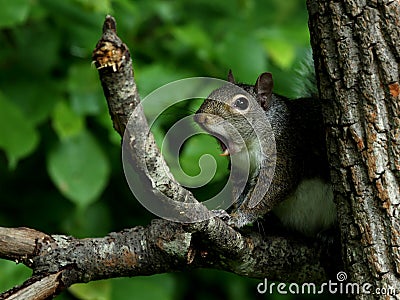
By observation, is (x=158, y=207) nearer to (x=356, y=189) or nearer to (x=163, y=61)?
(x=356, y=189)

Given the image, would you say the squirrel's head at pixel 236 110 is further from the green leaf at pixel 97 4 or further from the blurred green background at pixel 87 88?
the green leaf at pixel 97 4

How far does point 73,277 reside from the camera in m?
1.11

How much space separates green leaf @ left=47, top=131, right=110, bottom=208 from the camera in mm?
1679

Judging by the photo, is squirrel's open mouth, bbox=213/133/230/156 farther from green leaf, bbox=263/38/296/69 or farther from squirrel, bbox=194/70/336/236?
green leaf, bbox=263/38/296/69

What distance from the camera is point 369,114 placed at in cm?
108

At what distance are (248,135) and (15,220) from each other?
35.3 inches

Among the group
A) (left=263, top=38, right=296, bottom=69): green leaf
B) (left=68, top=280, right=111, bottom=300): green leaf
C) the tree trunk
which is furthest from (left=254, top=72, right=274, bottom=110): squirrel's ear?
(left=68, top=280, right=111, bottom=300): green leaf

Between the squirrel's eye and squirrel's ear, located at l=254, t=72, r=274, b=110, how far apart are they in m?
0.05

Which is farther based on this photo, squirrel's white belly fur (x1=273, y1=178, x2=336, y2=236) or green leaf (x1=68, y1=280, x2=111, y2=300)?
green leaf (x1=68, y1=280, x2=111, y2=300)

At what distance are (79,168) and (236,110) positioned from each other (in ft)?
1.82

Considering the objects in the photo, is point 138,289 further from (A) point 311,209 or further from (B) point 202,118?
(B) point 202,118

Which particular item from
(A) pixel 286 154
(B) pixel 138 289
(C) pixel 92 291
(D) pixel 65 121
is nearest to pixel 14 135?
(D) pixel 65 121

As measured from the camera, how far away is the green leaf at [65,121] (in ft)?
5.57

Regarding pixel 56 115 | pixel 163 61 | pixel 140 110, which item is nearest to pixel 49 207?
pixel 56 115
